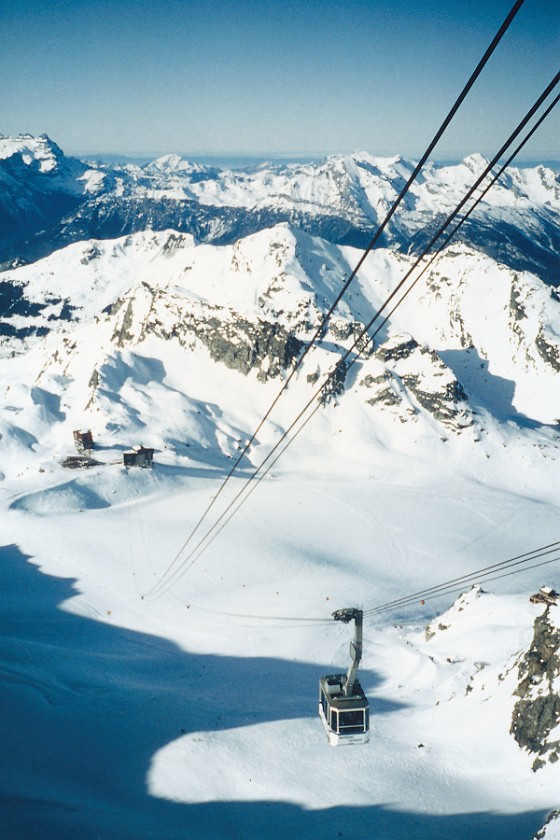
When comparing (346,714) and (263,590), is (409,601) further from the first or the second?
(346,714)

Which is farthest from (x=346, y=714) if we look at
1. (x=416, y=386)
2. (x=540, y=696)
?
(x=416, y=386)

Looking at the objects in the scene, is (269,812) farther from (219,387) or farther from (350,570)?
(219,387)

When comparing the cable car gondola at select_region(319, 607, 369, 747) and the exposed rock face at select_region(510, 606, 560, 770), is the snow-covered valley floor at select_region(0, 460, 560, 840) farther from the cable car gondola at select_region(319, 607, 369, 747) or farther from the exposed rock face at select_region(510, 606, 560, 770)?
the cable car gondola at select_region(319, 607, 369, 747)

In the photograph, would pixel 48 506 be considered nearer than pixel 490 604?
No

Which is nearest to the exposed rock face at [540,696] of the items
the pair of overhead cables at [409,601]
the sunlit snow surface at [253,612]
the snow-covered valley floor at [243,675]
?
the sunlit snow surface at [253,612]

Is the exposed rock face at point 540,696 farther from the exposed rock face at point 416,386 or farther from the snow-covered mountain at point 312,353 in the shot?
the exposed rock face at point 416,386

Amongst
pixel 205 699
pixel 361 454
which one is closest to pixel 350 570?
pixel 205 699
